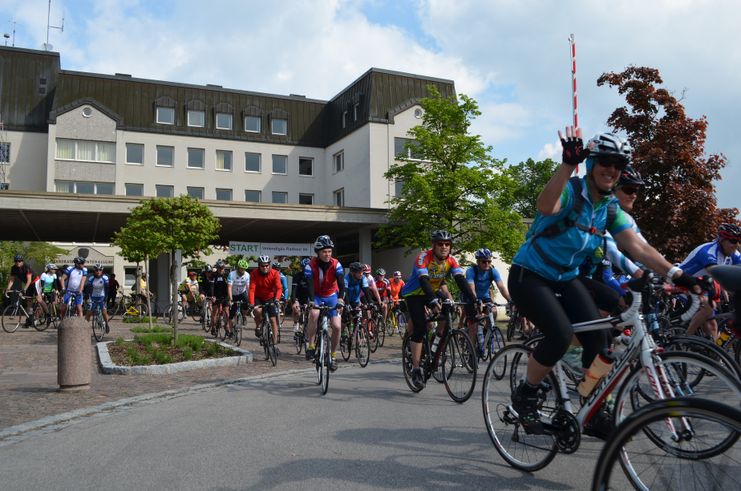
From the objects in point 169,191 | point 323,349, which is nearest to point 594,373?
point 323,349

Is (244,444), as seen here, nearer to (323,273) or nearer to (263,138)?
(323,273)

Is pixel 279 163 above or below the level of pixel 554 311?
above

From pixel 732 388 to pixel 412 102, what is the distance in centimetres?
4383

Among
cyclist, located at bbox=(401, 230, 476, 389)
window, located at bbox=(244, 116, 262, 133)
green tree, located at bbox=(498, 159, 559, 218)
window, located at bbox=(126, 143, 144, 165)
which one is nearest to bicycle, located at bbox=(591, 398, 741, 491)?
cyclist, located at bbox=(401, 230, 476, 389)

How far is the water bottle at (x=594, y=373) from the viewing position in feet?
13.1

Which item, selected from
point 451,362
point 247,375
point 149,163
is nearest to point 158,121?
point 149,163

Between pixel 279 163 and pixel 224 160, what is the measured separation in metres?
4.10

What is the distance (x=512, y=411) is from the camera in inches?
176

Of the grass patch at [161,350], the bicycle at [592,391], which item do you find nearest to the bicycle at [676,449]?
the bicycle at [592,391]

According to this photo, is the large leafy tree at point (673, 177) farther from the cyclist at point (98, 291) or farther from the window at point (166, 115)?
the window at point (166, 115)

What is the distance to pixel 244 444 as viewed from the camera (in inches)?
214

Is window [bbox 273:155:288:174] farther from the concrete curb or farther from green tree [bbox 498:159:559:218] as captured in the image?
the concrete curb

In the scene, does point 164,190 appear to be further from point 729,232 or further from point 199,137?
point 729,232

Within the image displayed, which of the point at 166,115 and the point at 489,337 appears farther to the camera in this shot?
the point at 166,115
